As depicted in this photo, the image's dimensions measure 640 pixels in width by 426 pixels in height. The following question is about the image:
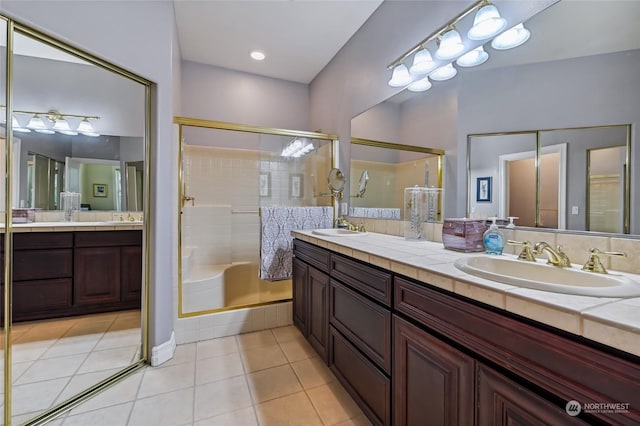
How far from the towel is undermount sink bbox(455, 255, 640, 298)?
1532 millimetres

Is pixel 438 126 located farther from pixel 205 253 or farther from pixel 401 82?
pixel 205 253

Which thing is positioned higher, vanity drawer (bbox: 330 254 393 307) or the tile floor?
vanity drawer (bbox: 330 254 393 307)

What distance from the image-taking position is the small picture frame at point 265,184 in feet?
9.55

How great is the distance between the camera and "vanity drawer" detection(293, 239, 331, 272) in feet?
5.61

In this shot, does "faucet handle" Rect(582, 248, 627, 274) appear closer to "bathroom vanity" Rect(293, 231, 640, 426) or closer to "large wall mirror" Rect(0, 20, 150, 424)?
"bathroom vanity" Rect(293, 231, 640, 426)

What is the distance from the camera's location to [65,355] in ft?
5.66

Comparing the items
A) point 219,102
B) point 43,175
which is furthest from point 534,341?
point 219,102

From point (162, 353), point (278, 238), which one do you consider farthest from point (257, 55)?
point (162, 353)

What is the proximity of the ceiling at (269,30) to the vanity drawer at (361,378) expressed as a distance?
2400 mm

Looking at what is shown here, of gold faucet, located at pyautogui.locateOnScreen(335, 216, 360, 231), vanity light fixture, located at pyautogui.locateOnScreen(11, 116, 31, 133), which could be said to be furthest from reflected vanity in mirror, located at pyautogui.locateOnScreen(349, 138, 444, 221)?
vanity light fixture, located at pyautogui.locateOnScreen(11, 116, 31, 133)

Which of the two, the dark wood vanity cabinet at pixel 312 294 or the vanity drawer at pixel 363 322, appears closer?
the vanity drawer at pixel 363 322

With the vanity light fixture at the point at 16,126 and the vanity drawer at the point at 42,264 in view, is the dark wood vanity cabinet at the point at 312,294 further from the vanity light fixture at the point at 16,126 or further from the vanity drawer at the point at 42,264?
the vanity light fixture at the point at 16,126

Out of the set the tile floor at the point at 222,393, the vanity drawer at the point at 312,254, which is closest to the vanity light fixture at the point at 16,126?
the tile floor at the point at 222,393

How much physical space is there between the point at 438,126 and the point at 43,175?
234 cm
